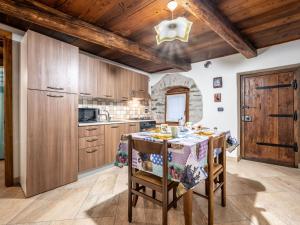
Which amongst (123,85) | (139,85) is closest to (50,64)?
(123,85)

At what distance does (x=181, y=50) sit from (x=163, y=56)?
383 millimetres

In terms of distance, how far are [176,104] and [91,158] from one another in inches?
108

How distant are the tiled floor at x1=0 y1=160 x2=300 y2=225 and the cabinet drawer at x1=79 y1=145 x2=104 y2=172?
0.21 metres

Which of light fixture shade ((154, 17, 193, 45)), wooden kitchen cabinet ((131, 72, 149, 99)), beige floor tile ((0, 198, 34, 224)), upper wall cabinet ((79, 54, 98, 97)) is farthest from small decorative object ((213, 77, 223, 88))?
beige floor tile ((0, 198, 34, 224))

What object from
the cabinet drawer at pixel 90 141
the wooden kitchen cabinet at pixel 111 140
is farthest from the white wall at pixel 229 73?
the cabinet drawer at pixel 90 141

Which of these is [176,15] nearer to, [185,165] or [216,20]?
[216,20]

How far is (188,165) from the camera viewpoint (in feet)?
3.99

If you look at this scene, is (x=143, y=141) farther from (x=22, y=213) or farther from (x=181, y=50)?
(x=181, y=50)

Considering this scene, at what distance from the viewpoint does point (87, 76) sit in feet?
9.65

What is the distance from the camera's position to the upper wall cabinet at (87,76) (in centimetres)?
285

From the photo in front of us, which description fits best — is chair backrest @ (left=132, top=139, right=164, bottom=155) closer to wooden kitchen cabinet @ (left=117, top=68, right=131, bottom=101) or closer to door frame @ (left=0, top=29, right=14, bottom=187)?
door frame @ (left=0, top=29, right=14, bottom=187)

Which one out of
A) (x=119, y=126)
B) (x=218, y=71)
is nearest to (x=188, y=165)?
(x=119, y=126)

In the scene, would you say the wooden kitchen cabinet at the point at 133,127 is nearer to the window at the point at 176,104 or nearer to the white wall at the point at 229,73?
the window at the point at 176,104

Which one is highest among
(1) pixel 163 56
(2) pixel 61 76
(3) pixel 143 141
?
(1) pixel 163 56
